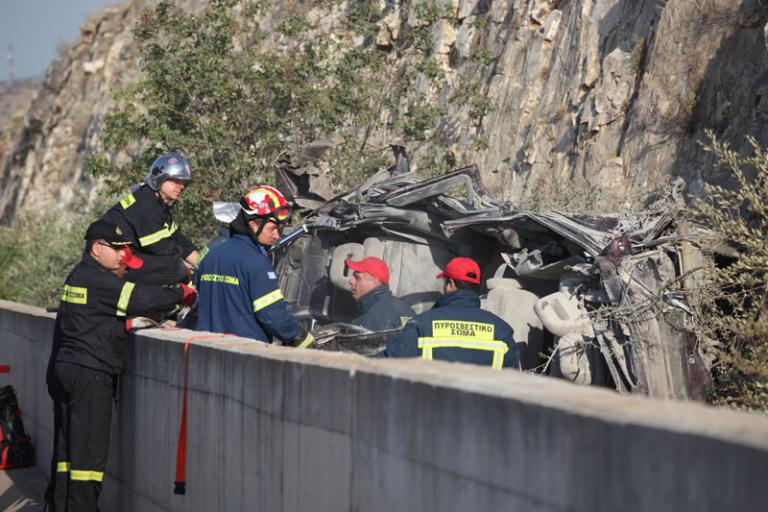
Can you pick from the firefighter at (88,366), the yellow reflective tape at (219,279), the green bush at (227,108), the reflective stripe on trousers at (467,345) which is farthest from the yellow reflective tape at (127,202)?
the green bush at (227,108)

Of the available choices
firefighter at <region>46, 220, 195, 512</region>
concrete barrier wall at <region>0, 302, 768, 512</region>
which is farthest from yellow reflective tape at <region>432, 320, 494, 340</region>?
firefighter at <region>46, 220, 195, 512</region>

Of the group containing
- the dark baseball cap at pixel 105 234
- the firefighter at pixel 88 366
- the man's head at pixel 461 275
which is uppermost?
the dark baseball cap at pixel 105 234

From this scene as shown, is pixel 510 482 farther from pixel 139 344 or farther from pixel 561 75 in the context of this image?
pixel 561 75

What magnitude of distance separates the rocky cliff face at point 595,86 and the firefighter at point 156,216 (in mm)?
4787

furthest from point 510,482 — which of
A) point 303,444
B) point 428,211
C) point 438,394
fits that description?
point 428,211

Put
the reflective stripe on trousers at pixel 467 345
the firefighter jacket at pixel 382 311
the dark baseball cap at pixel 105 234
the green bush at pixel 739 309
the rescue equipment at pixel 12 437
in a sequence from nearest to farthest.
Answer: the reflective stripe on trousers at pixel 467 345 < the green bush at pixel 739 309 < the dark baseball cap at pixel 105 234 < the firefighter jacket at pixel 382 311 < the rescue equipment at pixel 12 437

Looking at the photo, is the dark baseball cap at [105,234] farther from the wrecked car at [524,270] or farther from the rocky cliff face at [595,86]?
the rocky cliff face at [595,86]

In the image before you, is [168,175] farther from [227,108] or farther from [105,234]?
[227,108]

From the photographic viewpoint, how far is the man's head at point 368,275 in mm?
8469

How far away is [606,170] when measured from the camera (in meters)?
15.0

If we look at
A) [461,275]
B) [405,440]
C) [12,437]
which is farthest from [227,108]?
[405,440]

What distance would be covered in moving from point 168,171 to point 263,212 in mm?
1814

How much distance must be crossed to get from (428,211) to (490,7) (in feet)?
40.5

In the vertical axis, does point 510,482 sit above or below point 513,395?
below
